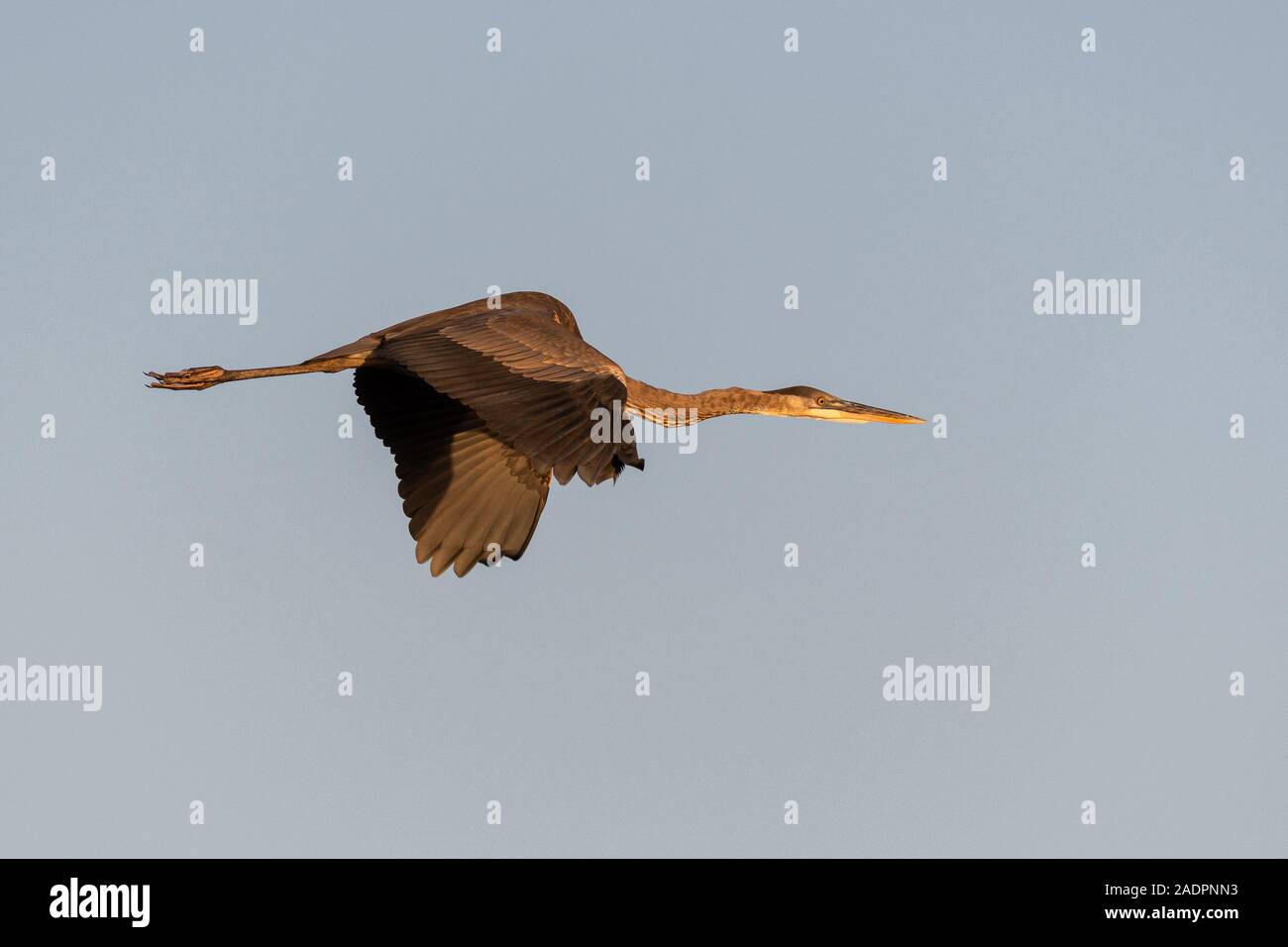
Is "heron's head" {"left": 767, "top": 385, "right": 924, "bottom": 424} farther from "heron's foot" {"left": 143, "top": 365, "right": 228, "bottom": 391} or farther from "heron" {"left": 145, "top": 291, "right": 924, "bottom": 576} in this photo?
"heron's foot" {"left": 143, "top": 365, "right": 228, "bottom": 391}

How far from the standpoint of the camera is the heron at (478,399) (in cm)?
1634

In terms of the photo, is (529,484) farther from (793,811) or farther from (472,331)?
(793,811)

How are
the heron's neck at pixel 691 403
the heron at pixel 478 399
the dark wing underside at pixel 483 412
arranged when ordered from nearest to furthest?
1. the dark wing underside at pixel 483 412
2. the heron at pixel 478 399
3. the heron's neck at pixel 691 403

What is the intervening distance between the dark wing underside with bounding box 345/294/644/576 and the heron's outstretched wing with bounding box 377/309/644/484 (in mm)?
11

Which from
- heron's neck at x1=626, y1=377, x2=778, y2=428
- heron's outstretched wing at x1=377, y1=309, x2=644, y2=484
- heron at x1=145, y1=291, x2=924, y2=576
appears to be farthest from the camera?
heron's neck at x1=626, y1=377, x2=778, y2=428

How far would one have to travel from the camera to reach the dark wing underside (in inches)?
609

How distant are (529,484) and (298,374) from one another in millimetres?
2183

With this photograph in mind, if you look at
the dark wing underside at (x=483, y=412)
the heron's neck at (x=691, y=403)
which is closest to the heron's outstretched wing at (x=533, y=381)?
the dark wing underside at (x=483, y=412)

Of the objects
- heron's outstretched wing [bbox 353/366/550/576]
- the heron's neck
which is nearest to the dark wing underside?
heron's outstretched wing [bbox 353/366/550/576]

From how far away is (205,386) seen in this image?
18.2m

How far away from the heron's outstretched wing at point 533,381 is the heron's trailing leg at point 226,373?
38 cm

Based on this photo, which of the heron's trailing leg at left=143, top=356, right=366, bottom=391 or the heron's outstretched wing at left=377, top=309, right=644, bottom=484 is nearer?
the heron's outstretched wing at left=377, top=309, right=644, bottom=484

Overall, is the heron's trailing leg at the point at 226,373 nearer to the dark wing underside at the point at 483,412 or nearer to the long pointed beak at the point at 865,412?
the dark wing underside at the point at 483,412

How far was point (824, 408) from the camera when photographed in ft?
60.5
